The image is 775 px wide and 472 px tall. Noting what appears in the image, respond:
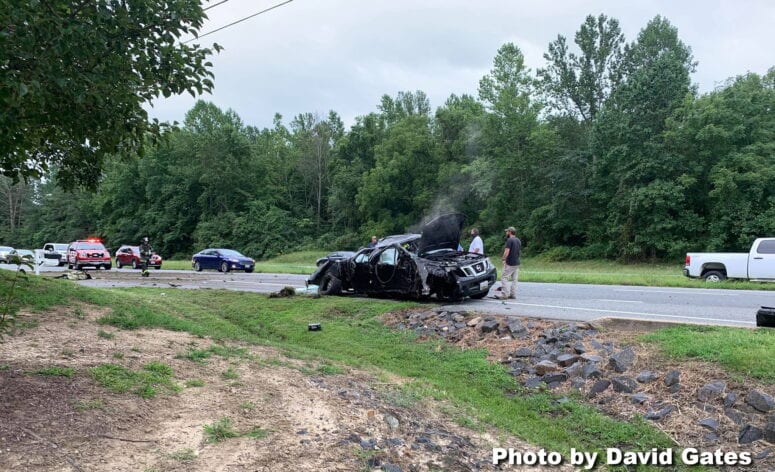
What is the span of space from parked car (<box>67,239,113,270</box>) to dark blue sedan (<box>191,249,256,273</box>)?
16.5 feet

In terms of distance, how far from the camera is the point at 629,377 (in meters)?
6.77

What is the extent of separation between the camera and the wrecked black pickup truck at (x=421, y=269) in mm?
12234

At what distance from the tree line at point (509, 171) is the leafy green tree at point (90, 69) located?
22270 mm

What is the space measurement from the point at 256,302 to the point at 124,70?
32.2 feet

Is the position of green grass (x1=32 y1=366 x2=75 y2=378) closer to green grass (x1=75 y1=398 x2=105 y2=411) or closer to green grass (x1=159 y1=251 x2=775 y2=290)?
green grass (x1=75 y1=398 x2=105 y2=411)

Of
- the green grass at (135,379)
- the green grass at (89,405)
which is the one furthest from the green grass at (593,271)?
the green grass at (89,405)

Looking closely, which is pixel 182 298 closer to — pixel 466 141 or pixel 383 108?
pixel 466 141

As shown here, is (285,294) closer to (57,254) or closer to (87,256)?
(87,256)

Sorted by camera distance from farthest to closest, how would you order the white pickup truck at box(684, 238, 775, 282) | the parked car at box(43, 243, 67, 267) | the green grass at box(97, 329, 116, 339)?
the parked car at box(43, 243, 67, 267) < the white pickup truck at box(684, 238, 775, 282) < the green grass at box(97, 329, 116, 339)

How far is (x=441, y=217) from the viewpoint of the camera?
13180 millimetres

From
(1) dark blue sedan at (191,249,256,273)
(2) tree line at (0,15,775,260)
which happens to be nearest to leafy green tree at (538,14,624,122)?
(2) tree line at (0,15,775,260)

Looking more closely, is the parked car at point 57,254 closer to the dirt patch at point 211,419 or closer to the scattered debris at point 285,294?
the scattered debris at point 285,294

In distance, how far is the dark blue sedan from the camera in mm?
30828

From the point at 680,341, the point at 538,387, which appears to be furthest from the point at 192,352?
the point at 680,341
